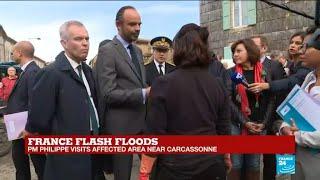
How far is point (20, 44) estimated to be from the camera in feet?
17.1

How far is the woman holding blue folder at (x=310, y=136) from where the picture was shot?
3079mm

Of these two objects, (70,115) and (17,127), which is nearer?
(70,115)

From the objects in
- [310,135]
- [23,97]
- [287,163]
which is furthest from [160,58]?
[310,135]

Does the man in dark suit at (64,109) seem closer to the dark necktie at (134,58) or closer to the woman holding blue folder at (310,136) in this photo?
the dark necktie at (134,58)

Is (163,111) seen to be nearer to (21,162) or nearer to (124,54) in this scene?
(124,54)

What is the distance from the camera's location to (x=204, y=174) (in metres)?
2.84

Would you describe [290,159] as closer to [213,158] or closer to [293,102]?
[293,102]

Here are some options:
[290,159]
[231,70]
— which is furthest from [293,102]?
[231,70]

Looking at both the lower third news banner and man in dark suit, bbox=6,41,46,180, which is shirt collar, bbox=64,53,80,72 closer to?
the lower third news banner

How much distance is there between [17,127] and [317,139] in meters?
2.80

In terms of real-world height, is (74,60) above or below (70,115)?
above

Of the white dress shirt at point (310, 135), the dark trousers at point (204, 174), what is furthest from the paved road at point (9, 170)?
the white dress shirt at point (310, 135)

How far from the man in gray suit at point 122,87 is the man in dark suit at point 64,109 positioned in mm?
250

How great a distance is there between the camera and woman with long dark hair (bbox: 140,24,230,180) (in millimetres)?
2848
